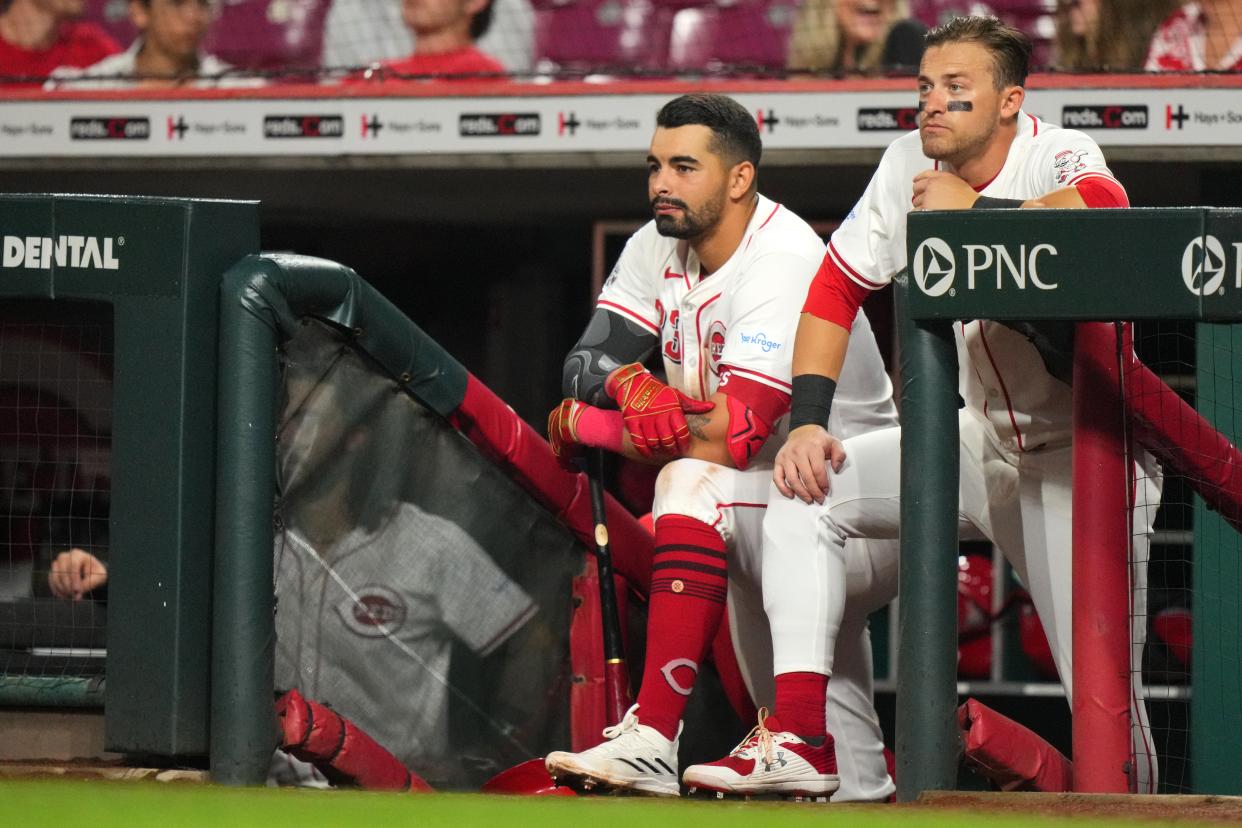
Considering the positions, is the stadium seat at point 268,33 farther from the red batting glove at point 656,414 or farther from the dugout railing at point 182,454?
the dugout railing at point 182,454

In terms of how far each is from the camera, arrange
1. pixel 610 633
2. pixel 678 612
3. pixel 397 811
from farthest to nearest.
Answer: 1. pixel 610 633
2. pixel 678 612
3. pixel 397 811

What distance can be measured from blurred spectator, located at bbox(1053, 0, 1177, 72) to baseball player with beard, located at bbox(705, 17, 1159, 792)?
107 inches

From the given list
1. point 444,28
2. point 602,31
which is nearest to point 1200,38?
point 602,31

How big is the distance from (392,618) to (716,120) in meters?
1.13

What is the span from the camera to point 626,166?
5590 millimetres

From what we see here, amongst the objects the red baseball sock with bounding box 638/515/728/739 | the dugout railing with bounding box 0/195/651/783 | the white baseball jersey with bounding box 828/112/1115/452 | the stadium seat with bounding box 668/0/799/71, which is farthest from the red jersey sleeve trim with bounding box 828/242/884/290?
the stadium seat with bounding box 668/0/799/71

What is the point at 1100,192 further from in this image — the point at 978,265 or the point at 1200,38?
the point at 1200,38

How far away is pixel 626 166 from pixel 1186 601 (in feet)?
7.60

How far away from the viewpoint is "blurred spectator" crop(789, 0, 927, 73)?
219 inches

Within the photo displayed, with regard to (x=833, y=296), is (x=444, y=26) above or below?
above

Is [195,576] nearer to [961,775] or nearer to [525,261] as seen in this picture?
[961,775]

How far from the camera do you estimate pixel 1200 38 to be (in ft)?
18.3

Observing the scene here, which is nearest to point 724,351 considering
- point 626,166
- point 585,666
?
point 585,666

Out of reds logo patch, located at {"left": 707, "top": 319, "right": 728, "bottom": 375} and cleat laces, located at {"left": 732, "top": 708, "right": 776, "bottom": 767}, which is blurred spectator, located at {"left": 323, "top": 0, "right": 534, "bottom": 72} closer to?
reds logo patch, located at {"left": 707, "top": 319, "right": 728, "bottom": 375}
